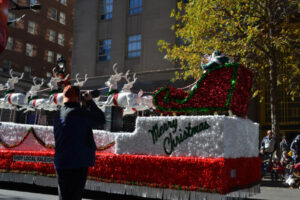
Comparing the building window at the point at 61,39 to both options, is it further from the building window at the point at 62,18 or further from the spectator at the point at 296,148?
the spectator at the point at 296,148

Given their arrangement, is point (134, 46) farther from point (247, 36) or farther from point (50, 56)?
point (50, 56)

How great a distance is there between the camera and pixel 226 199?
6.34 meters

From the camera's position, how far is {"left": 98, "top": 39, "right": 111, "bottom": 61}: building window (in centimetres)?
2588

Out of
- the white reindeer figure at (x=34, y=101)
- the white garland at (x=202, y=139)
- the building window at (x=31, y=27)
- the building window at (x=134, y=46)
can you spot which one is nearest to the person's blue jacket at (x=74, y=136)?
the white garland at (x=202, y=139)

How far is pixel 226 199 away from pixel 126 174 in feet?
7.15

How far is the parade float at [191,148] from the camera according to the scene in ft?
21.3

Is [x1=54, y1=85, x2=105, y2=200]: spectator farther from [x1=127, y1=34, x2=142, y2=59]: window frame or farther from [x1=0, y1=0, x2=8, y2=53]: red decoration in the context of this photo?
[x1=127, y1=34, x2=142, y2=59]: window frame

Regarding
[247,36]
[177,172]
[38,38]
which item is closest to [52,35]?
[38,38]

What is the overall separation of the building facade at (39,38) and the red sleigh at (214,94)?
30269 mm

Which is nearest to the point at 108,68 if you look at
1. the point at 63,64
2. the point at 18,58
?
the point at 63,64

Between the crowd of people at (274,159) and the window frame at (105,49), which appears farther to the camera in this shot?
the window frame at (105,49)

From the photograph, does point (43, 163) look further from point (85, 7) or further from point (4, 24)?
point (85, 7)

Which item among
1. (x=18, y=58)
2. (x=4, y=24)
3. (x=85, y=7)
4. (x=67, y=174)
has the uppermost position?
(x=85, y=7)

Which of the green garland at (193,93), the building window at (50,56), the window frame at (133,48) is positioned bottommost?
the green garland at (193,93)
